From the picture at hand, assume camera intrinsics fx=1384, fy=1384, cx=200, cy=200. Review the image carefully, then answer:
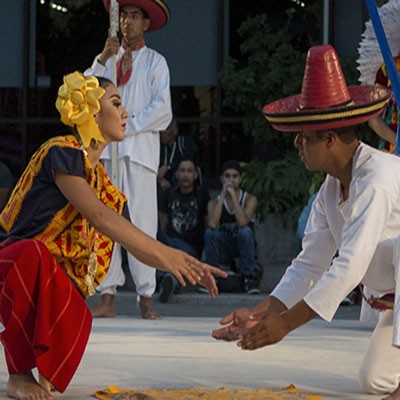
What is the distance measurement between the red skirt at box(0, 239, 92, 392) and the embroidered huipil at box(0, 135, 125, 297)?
0.46 ft

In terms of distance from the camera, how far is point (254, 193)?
12906 millimetres

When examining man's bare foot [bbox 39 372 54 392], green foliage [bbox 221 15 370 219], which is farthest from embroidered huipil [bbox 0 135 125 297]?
green foliage [bbox 221 15 370 219]

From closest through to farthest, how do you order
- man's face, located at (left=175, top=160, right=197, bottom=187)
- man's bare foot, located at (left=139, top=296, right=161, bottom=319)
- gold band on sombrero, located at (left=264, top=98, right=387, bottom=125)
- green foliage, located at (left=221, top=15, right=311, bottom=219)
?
gold band on sombrero, located at (left=264, top=98, right=387, bottom=125) → man's bare foot, located at (left=139, top=296, right=161, bottom=319) → man's face, located at (left=175, top=160, right=197, bottom=187) → green foliage, located at (left=221, top=15, right=311, bottom=219)

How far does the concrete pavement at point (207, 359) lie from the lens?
5.74m

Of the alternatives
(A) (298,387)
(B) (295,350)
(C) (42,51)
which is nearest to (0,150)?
(C) (42,51)

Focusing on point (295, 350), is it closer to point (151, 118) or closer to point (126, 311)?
point (151, 118)

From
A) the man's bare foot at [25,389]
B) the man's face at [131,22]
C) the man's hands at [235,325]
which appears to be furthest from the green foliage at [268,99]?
the man's hands at [235,325]

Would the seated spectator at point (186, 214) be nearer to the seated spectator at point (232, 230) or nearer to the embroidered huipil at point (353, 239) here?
the seated spectator at point (232, 230)

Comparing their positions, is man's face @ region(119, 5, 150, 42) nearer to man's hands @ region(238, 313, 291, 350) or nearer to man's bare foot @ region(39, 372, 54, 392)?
man's bare foot @ region(39, 372, 54, 392)

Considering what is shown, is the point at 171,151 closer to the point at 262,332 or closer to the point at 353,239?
the point at 353,239

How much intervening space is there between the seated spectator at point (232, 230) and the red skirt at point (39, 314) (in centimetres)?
696

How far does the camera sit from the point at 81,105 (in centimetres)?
560

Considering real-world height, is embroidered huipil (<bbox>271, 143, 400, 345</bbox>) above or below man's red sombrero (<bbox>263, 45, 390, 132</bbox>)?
below

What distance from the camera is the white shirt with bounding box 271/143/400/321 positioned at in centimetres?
495
